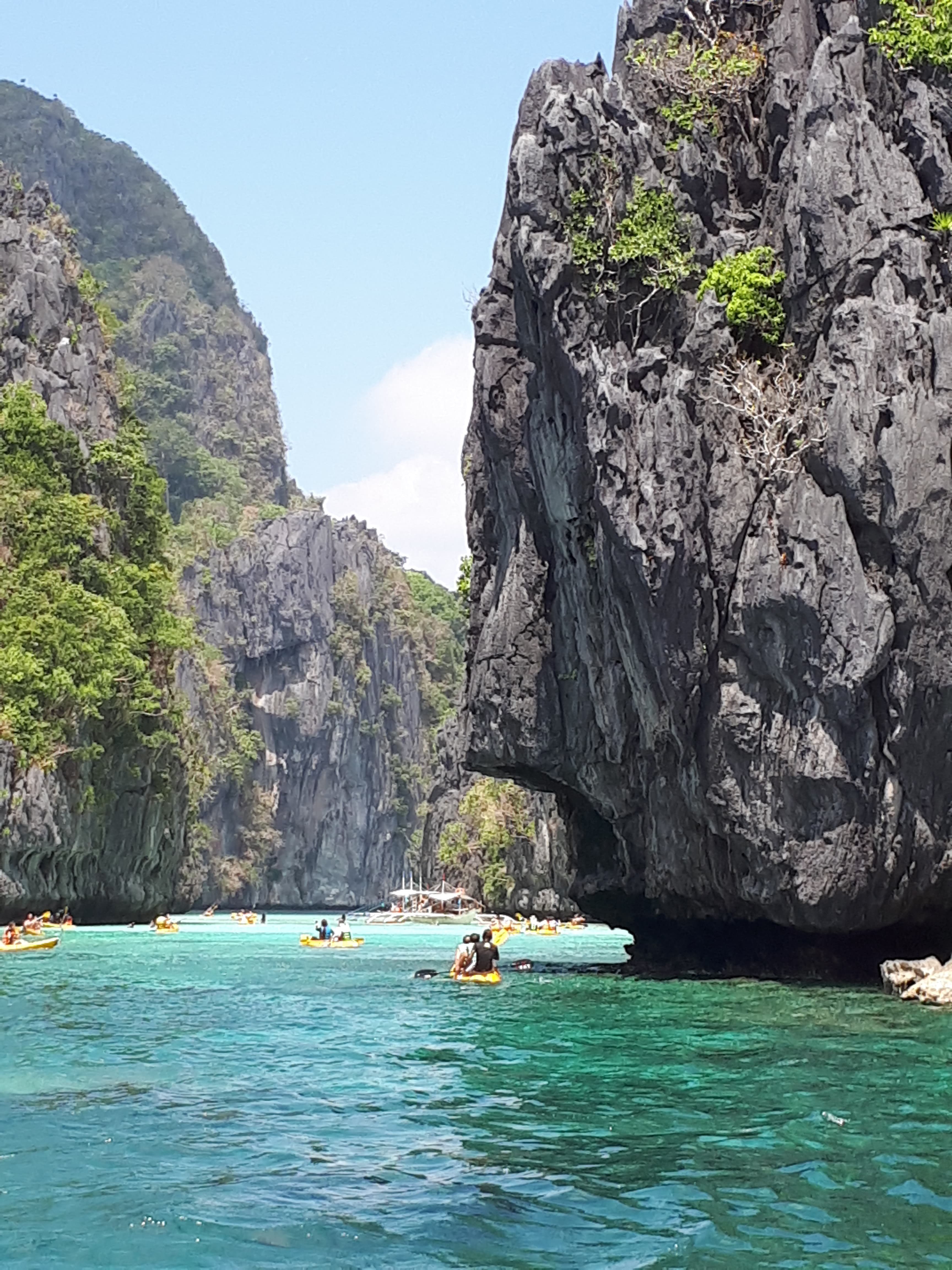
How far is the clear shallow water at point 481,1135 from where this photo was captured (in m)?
7.41

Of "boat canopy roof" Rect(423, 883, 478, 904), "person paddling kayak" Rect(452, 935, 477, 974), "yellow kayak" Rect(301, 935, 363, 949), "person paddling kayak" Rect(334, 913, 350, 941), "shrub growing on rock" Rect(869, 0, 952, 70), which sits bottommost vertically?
"yellow kayak" Rect(301, 935, 363, 949)

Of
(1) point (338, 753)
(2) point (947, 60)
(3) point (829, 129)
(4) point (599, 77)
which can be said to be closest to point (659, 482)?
(3) point (829, 129)

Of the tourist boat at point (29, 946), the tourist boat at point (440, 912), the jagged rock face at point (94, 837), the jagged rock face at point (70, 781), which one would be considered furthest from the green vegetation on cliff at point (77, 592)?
the tourist boat at point (440, 912)

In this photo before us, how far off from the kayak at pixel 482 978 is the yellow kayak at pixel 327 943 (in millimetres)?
17259

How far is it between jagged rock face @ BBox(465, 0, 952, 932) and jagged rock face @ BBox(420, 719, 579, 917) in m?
17.5

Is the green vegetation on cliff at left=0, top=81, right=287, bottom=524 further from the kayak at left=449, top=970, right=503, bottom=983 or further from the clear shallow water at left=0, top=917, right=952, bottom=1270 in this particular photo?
the clear shallow water at left=0, top=917, right=952, bottom=1270

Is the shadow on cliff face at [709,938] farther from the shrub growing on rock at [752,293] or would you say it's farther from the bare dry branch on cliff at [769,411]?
the shrub growing on rock at [752,293]

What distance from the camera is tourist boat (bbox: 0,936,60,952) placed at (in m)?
33.0

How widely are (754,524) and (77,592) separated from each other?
87.8ft

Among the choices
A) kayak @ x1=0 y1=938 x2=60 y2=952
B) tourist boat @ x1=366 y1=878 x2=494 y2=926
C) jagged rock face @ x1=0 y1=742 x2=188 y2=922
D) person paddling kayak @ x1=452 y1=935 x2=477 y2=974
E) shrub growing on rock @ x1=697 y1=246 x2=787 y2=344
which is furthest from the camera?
tourist boat @ x1=366 y1=878 x2=494 y2=926

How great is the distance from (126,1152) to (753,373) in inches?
642

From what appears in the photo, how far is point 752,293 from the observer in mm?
22609

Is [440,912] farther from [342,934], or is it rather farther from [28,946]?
[28,946]

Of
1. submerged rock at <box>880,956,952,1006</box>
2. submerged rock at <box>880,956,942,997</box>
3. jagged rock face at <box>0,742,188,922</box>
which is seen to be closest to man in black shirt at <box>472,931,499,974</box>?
submerged rock at <box>880,956,952,1006</box>
